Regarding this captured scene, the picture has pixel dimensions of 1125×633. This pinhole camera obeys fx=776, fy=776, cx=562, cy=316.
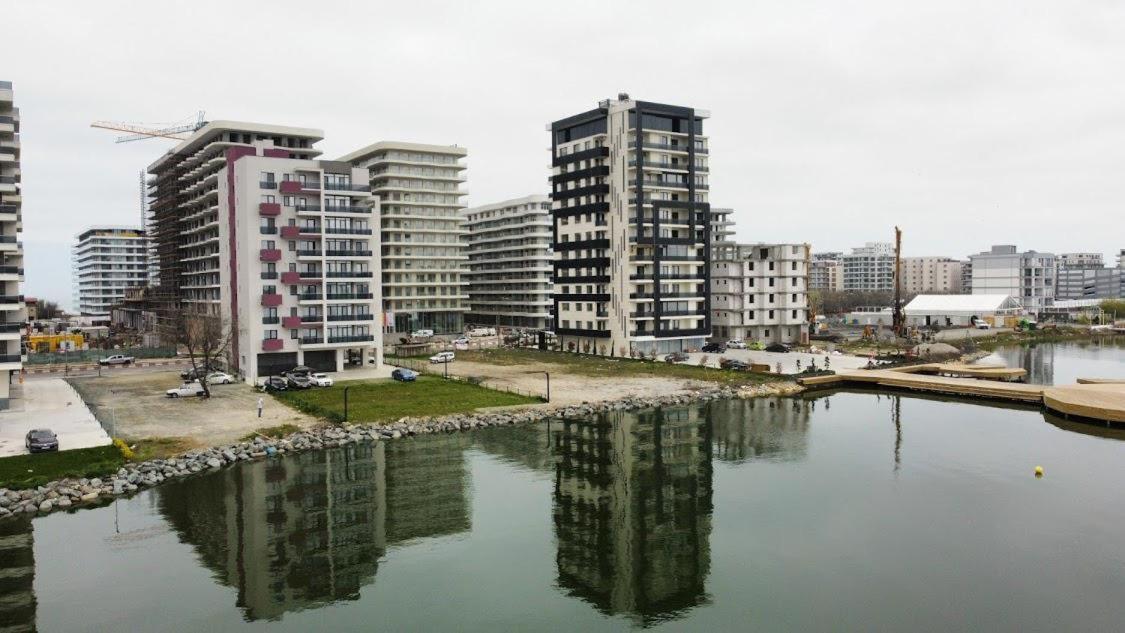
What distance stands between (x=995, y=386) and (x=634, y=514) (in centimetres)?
4093

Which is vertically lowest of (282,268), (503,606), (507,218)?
(503,606)

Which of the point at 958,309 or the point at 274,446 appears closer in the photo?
the point at 274,446

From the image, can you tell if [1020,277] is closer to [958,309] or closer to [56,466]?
[958,309]

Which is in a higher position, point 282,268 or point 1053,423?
point 282,268

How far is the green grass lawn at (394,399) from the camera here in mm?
48062

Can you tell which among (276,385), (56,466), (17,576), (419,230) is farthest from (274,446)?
(419,230)

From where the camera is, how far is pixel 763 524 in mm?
29891

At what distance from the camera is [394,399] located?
5272cm

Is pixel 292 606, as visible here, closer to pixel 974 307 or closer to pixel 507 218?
pixel 507 218

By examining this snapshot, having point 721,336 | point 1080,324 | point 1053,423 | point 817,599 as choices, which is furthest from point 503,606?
point 1080,324

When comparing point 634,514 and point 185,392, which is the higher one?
point 185,392

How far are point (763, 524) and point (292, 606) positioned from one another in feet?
56.4

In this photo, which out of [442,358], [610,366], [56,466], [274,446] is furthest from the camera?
[442,358]

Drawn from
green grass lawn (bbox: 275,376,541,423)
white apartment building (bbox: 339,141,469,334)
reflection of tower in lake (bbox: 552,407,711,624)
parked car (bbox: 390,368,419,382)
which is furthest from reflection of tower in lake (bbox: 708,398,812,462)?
white apartment building (bbox: 339,141,469,334)
